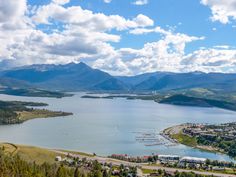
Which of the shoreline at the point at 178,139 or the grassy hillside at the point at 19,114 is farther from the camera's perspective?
the grassy hillside at the point at 19,114

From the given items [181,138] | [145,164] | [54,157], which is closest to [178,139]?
[181,138]

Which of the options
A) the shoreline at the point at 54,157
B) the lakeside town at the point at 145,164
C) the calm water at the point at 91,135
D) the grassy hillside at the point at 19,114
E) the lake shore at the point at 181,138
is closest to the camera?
the lakeside town at the point at 145,164

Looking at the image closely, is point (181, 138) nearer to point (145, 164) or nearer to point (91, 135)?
point (91, 135)

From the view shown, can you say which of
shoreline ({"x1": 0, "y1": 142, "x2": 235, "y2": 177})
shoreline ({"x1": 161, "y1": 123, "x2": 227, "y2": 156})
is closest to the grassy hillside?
shoreline ({"x1": 161, "y1": 123, "x2": 227, "y2": 156})

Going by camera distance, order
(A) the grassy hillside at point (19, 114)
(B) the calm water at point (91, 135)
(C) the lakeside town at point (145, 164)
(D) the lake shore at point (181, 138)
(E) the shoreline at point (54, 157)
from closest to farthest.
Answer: (C) the lakeside town at point (145, 164) → (E) the shoreline at point (54, 157) → (B) the calm water at point (91, 135) → (D) the lake shore at point (181, 138) → (A) the grassy hillside at point (19, 114)

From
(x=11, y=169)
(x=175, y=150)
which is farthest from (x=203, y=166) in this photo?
(x=11, y=169)

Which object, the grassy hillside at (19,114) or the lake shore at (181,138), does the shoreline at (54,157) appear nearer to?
the lake shore at (181,138)

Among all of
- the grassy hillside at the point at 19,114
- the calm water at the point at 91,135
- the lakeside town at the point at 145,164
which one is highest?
the grassy hillside at the point at 19,114

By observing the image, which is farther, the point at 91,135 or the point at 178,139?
the point at 178,139

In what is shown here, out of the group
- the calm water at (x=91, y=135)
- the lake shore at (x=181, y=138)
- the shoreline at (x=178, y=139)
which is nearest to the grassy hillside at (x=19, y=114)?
the calm water at (x=91, y=135)

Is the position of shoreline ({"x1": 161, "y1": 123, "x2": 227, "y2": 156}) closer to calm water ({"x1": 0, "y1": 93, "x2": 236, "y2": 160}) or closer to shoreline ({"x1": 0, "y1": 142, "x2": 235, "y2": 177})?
calm water ({"x1": 0, "y1": 93, "x2": 236, "y2": 160})

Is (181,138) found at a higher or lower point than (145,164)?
higher
